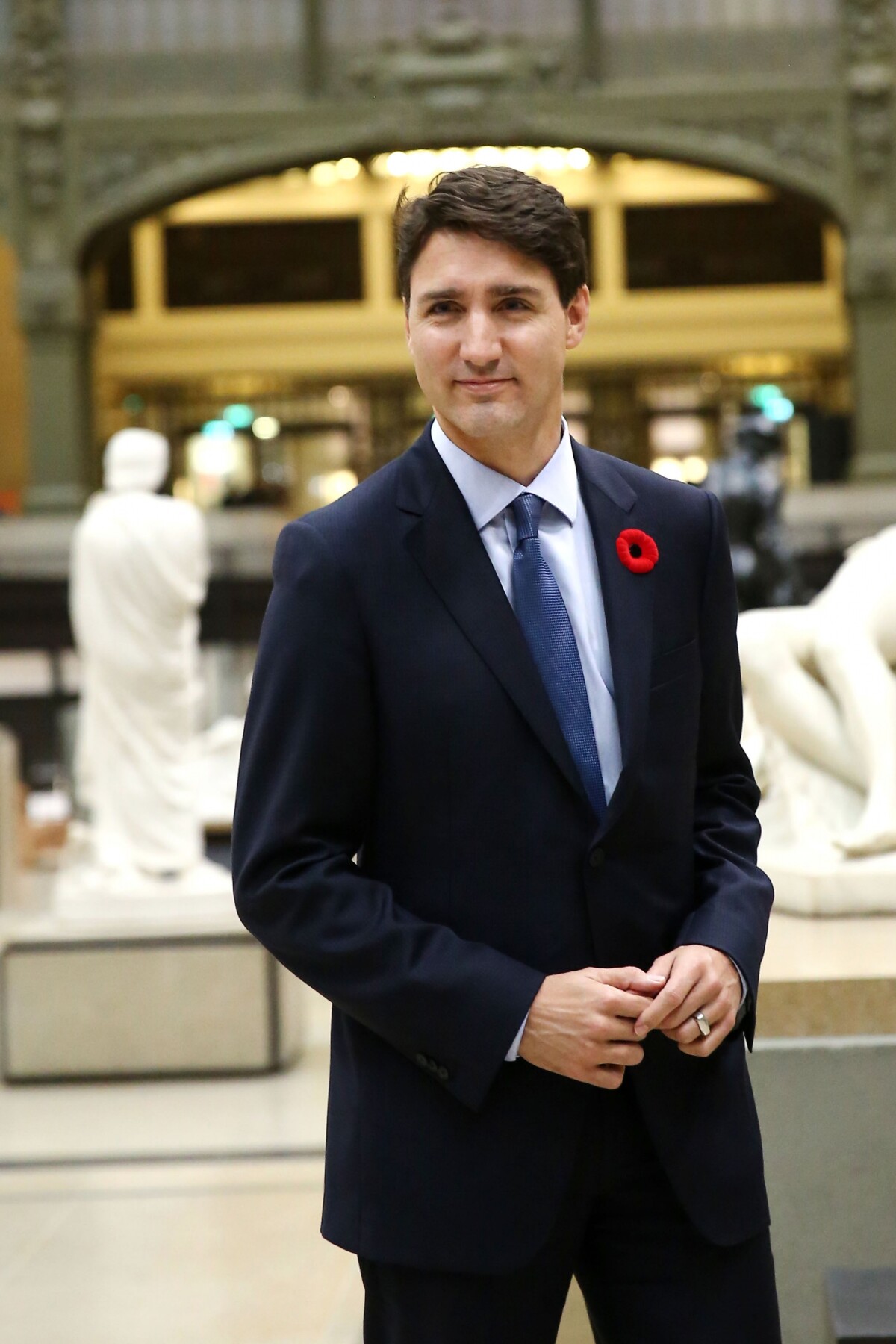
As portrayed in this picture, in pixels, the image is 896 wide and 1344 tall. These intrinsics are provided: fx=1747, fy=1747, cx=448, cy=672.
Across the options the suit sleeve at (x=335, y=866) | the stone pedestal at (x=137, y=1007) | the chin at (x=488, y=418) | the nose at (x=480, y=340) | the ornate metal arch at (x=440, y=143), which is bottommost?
the stone pedestal at (x=137, y=1007)

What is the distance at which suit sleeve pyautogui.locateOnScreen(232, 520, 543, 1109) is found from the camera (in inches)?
68.8

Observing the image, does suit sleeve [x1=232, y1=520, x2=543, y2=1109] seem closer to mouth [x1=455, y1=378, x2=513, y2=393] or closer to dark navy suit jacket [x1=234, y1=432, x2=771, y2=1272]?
dark navy suit jacket [x1=234, y1=432, x2=771, y2=1272]

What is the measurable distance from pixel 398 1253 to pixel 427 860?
1.33 feet

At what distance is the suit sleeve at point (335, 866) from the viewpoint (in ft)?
5.74

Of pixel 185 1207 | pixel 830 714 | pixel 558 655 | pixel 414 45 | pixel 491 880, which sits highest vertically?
pixel 414 45

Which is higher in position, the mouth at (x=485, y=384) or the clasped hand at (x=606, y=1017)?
the mouth at (x=485, y=384)

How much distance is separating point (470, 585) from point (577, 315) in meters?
0.34

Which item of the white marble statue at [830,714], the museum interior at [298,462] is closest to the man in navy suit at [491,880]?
the museum interior at [298,462]

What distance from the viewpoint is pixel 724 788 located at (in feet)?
6.73

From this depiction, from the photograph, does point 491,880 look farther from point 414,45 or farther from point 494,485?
point 414,45

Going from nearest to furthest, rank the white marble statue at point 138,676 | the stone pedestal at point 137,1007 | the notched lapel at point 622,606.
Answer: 1. the notched lapel at point 622,606
2. the stone pedestal at point 137,1007
3. the white marble statue at point 138,676

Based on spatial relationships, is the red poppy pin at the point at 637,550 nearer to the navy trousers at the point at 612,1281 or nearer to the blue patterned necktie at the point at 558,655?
the blue patterned necktie at the point at 558,655

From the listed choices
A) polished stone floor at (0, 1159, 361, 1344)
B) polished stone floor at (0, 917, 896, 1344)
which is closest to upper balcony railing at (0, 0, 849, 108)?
polished stone floor at (0, 917, 896, 1344)

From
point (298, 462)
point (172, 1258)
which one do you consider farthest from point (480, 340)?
point (298, 462)
